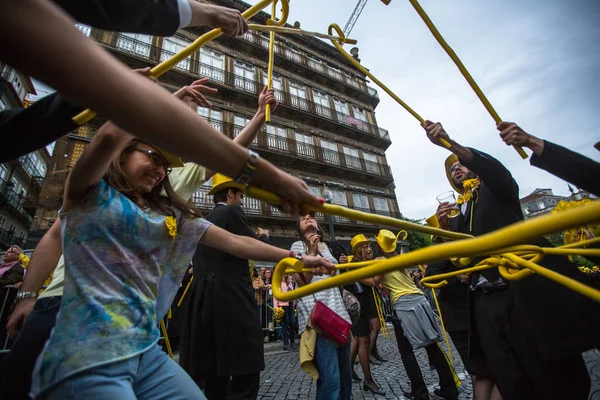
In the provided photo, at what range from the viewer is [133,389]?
3.51 ft

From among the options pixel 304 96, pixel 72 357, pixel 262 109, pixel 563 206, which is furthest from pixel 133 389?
pixel 304 96

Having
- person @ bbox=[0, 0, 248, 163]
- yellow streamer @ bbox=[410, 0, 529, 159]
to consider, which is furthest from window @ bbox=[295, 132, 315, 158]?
person @ bbox=[0, 0, 248, 163]

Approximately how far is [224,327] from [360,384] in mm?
2838

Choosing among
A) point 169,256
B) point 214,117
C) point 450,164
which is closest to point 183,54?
point 169,256

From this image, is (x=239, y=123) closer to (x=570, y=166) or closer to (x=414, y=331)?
(x=414, y=331)

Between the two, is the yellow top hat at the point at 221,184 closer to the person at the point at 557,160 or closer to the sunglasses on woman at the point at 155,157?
the sunglasses on woman at the point at 155,157

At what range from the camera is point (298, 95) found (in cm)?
2100

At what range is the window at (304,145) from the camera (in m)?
19.2

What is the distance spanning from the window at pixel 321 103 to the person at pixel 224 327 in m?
20.4

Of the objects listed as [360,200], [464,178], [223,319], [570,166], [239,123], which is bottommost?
[223,319]

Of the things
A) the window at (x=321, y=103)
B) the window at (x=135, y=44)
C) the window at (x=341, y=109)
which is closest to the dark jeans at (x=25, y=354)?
the window at (x=135, y=44)

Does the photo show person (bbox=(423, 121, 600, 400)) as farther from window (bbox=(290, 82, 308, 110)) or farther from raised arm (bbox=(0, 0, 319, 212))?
window (bbox=(290, 82, 308, 110))

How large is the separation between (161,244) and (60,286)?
0.60 m

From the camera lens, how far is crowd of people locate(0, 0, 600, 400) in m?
0.59
